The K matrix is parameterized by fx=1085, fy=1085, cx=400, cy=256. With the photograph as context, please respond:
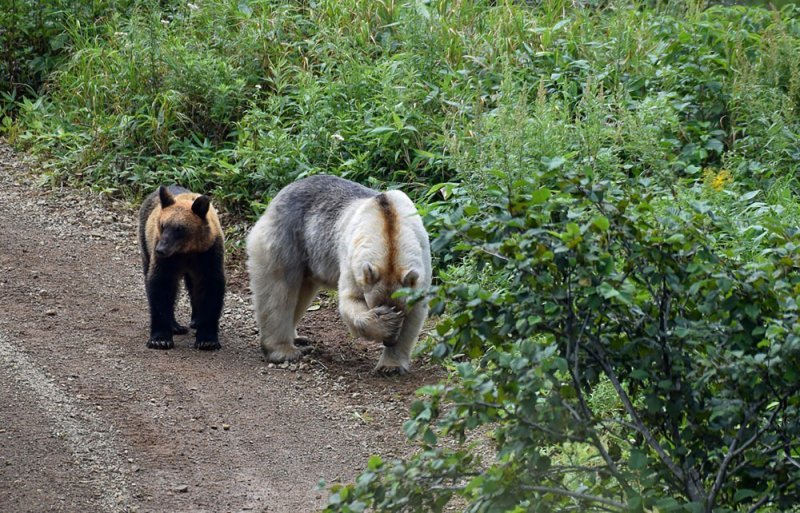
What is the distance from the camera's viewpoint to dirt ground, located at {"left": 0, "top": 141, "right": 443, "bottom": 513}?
5.85m

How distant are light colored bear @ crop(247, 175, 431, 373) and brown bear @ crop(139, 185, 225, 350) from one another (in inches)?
12.2

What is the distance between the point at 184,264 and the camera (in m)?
7.98

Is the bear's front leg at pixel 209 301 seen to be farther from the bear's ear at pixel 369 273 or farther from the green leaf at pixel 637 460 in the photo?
the green leaf at pixel 637 460

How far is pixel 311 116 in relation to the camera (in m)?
10.5

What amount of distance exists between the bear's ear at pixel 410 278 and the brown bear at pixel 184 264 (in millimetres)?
1638

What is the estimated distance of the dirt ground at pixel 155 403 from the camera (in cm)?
585

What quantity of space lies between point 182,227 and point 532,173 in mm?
2530

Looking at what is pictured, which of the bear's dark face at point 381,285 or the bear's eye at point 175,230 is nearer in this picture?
the bear's dark face at point 381,285

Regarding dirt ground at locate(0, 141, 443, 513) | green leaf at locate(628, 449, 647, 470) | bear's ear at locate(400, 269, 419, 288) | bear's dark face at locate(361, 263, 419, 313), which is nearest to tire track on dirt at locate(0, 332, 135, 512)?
dirt ground at locate(0, 141, 443, 513)

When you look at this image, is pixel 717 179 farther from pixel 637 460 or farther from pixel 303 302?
pixel 637 460

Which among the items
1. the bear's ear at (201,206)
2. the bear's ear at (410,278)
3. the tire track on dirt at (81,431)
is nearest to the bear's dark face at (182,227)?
the bear's ear at (201,206)

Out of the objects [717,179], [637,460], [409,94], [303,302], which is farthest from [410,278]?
[409,94]

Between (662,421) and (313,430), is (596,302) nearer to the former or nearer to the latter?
(662,421)

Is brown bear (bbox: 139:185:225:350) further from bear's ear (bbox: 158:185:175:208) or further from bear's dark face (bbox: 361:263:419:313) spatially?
bear's dark face (bbox: 361:263:419:313)
